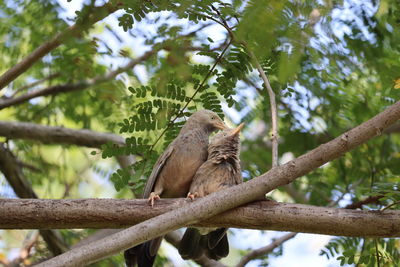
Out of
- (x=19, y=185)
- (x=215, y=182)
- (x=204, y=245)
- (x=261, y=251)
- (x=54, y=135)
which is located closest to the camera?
(x=215, y=182)

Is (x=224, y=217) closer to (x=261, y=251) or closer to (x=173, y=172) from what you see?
(x=173, y=172)

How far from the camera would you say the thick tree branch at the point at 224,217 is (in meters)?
4.39

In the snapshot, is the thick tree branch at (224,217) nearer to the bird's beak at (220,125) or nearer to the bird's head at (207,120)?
the bird's head at (207,120)

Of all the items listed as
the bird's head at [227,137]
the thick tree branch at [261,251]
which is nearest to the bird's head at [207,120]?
the bird's head at [227,137]

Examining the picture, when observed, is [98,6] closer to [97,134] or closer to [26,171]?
[97,134]

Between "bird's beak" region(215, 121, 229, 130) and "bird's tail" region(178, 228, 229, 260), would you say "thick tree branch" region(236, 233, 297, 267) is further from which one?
"bird's beak" region(215, 121, 229, 130)

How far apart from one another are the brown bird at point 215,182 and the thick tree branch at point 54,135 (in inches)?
81.8

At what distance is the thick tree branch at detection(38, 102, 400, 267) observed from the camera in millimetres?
3891

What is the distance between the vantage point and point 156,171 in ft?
18.5

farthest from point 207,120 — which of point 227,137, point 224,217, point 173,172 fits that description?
point 224,217

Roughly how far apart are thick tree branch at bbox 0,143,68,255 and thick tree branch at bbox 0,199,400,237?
7.68 feet

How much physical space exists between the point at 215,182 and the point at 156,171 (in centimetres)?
59

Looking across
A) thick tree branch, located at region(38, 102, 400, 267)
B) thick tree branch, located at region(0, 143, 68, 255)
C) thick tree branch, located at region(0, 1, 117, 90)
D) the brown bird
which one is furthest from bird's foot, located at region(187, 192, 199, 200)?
thick tree branch, located at region(0, 143, 68, 255)

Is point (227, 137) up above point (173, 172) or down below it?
above
